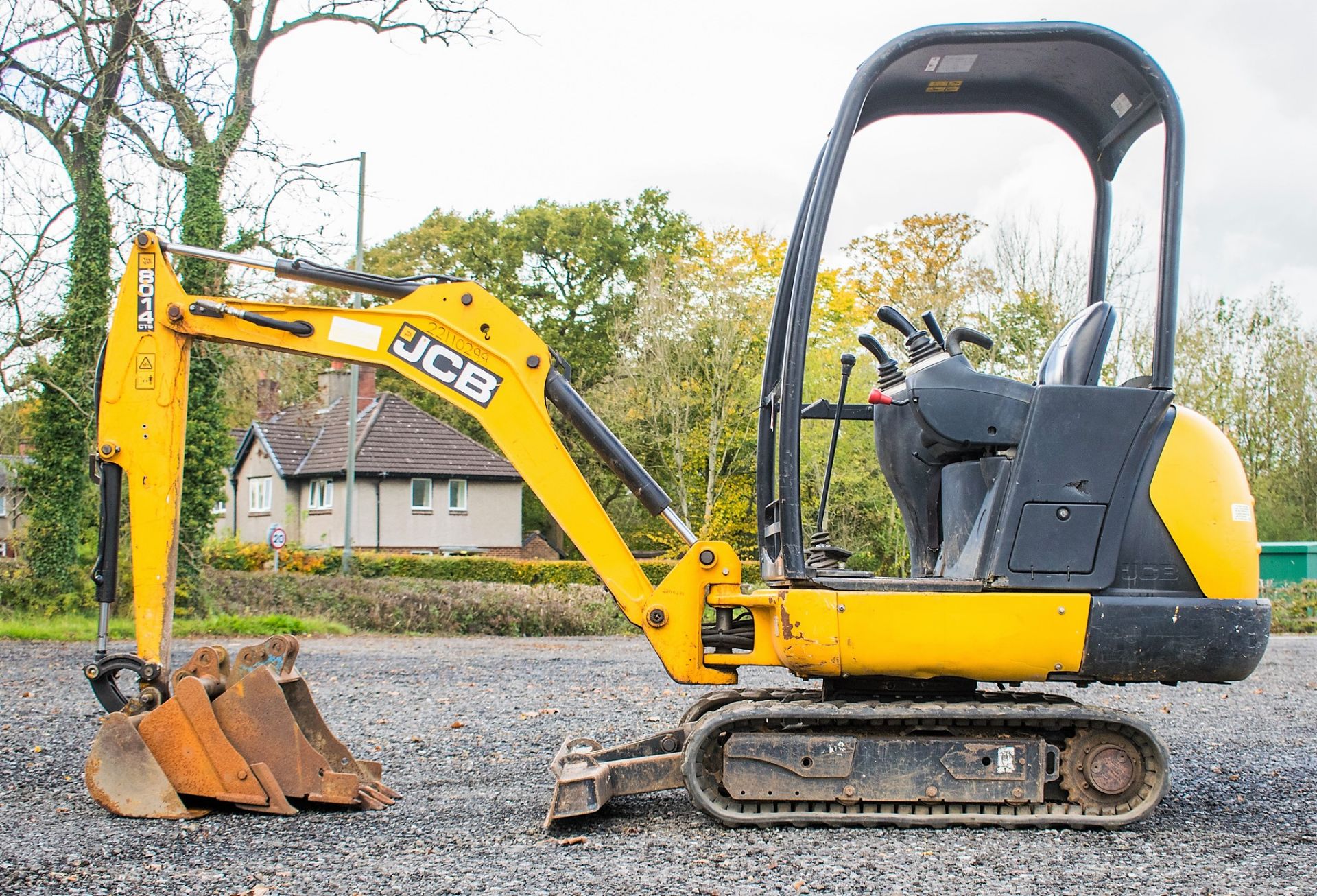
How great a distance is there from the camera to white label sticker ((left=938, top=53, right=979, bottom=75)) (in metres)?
5.05

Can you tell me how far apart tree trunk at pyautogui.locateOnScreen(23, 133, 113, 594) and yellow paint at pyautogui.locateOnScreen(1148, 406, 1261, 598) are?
49.5 feet

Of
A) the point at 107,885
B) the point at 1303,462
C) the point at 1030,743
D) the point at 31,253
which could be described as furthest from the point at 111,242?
the point at 1303,462

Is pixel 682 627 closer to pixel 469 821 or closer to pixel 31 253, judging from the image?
pixel 469 821

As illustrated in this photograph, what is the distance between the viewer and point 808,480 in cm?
2489

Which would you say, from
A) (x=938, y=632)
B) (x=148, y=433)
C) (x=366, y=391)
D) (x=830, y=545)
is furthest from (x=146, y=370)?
(x=366, y=391)

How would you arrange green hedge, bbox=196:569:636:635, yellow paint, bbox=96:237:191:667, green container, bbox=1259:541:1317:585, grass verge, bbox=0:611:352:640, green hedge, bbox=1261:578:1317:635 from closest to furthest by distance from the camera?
1. yellow paint, bbox=96:237:191:667
2. grass verge, bbox=0:611:352:640
3. green hedge, bbox=196:569:636:635
4. green hedge, bbox=1261:578:1317:635
5. green container, bbox=1259:541:1317:585

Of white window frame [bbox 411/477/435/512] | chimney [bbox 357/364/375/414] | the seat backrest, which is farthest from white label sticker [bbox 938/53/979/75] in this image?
chimney [bbox 357/364/375/414]

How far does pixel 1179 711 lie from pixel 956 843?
560 centimetres

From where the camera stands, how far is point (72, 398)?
16000mm

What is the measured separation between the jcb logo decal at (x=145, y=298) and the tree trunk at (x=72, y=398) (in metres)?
11.7

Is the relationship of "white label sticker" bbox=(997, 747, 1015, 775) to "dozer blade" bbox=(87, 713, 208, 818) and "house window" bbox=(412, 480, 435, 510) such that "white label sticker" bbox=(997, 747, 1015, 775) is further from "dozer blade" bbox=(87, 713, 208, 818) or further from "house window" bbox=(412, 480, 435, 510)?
"house window" bbox=(412, 480, 435, 510)

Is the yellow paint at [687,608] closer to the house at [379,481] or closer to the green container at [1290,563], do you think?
the green container at [1290,563]

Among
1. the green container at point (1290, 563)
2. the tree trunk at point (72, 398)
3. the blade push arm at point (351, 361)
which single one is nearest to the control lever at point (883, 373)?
the blade push arm at point (351, 361)

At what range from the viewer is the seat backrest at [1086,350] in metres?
4.88
